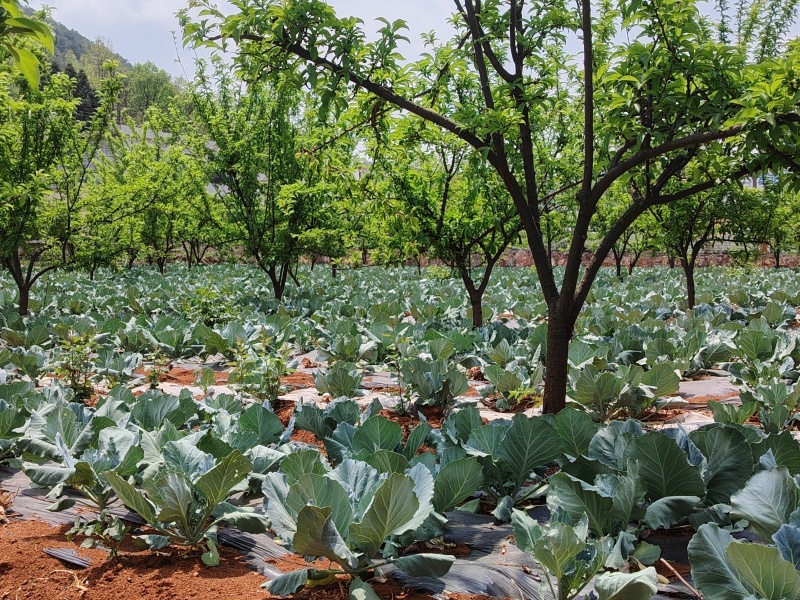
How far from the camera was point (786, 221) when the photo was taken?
24188 millimetres

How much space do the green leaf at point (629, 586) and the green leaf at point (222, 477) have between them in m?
1.33

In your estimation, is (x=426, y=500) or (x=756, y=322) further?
(x=756, y=322)

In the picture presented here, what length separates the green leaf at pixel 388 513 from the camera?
80.4 inches

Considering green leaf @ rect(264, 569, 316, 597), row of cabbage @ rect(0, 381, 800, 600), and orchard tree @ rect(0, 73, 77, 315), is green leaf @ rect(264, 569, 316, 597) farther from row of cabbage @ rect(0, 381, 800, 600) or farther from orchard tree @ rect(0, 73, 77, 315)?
orchard tree @ rect(0, 73, 77, 315)

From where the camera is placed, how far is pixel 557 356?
4246 mm

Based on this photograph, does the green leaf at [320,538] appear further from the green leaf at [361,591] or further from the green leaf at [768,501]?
the green leaf at [768,501]

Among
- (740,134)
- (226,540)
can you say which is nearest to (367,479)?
(226,540)

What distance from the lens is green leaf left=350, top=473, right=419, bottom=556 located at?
204 centimetres

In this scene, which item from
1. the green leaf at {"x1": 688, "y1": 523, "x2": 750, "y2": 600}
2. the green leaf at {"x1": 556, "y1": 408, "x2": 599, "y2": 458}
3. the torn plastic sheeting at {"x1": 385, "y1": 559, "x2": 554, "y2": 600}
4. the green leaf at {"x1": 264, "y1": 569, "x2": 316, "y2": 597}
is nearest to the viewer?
the green leaf at {"x1": 688, "y1": 523, "x2": 750, "y2": 600}

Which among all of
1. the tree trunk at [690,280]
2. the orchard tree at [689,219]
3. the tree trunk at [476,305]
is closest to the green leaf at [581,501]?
the tree trunk at [476,305]

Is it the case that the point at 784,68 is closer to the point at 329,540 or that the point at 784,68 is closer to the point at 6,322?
the point at 329,540

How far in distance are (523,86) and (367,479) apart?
3171 mm

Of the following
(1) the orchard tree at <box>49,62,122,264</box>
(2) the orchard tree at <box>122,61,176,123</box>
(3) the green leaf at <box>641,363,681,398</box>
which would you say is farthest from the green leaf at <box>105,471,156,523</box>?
(2) the orchard tree at <box>122,61,176,123</box>

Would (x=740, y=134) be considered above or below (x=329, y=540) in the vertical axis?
above
